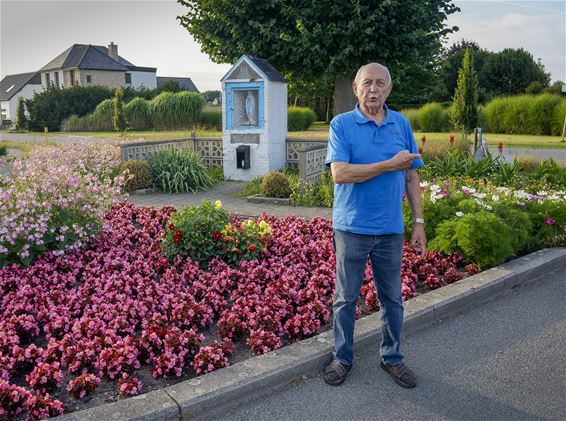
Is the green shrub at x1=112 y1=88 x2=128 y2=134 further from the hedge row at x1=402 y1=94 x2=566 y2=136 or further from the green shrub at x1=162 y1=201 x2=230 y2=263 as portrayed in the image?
the green shrub at x1=162 y1=201 x2=230 y2=263

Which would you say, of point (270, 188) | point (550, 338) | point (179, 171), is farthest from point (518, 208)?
point (179, 171)

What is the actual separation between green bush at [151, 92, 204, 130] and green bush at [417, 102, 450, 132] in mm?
13108

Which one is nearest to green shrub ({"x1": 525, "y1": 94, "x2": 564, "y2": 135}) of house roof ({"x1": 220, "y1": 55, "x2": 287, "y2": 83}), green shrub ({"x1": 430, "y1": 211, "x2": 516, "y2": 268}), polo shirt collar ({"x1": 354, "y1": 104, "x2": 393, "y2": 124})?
house roof ({"x1": 220, "y1": 55, "x2": 287, "y2": 83})

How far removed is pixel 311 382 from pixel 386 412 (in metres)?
0.59

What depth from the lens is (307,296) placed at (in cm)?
499

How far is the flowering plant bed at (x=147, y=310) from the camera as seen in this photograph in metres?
3.73

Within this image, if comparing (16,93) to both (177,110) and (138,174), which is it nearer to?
(177,110)

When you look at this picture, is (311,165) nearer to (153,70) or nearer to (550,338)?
(550,338)

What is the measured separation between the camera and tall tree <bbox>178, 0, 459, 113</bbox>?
15.5 m

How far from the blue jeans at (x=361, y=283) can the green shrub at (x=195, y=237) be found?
8.18 ft

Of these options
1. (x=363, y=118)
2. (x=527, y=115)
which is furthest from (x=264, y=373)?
(x=527, y=115)

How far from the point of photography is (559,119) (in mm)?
30375

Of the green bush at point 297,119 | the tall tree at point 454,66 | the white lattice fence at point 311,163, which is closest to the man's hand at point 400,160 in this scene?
the white lattice fence at point 311,163

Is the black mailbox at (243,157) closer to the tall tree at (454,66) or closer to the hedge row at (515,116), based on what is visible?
the hedge row at (515,116)
